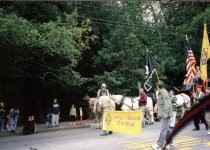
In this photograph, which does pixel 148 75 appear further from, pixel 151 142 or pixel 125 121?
pixel 125 121

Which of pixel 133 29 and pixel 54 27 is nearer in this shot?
pixel 54 27

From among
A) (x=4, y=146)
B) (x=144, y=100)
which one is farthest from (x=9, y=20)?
(x=144, y=100)

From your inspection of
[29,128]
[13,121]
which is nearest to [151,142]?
[29,128]

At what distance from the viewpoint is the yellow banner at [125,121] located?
39.9 feet

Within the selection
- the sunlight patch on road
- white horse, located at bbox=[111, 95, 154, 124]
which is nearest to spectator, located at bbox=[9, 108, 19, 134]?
white horse, located at bbox=[111, 95, 154, 124]

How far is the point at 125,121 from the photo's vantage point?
1256 centimetres

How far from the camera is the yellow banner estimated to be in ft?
39.9

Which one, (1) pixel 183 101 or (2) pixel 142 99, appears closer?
(2) pixel 142 99

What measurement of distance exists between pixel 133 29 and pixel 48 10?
6061mm

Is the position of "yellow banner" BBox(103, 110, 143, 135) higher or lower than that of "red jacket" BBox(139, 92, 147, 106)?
lower

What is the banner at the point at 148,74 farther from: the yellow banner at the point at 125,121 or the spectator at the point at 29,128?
the yellow banner at the point at 125,121

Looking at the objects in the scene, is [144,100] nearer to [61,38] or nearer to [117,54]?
[61,38]

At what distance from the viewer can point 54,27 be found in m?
19.5

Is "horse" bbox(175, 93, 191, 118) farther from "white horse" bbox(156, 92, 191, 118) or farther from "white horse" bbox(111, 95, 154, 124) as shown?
"white horse" bbox(111, 95, 154, 124)
